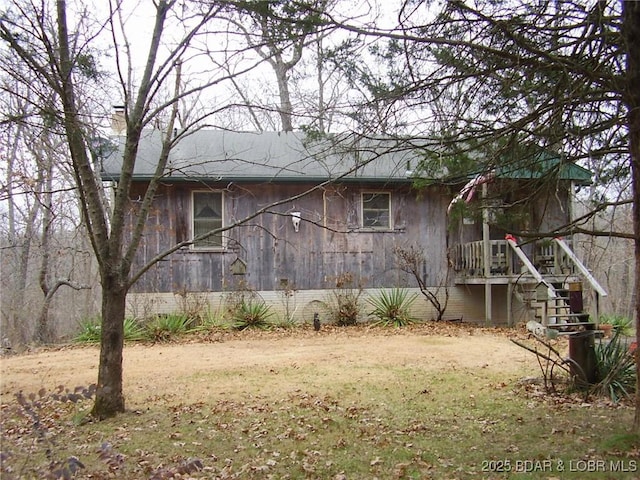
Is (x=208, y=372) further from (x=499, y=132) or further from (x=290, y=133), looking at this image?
(x=290, y=133)

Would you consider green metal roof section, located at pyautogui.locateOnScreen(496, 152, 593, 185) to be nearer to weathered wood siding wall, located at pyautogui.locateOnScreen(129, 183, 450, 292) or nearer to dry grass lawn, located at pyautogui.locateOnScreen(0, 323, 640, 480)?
dry grass lawn, located at pyautogui.locateOnScreen(0, 323, 640, 480)

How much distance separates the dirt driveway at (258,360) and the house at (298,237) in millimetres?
1897

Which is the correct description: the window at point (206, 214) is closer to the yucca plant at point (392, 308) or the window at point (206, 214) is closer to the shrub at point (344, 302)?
the shrub at point (344, 302)

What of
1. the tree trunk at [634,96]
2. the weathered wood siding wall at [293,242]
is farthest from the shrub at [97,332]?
the tree trunk at [634,96]

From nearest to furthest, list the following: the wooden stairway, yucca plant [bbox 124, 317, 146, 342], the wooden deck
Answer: the wooden stairway < yucca plant [bbox 124, 317, 146, 342] < the wooden deck

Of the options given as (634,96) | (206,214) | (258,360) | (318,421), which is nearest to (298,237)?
(206,214)

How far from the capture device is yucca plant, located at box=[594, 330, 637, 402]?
5738 millimetres

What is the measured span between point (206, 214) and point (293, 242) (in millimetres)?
2226

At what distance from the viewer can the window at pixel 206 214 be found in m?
13.3

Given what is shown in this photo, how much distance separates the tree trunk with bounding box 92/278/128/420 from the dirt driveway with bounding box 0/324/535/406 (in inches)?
29.1

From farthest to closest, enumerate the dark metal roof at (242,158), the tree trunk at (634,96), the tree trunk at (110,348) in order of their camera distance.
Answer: the dark metal roof at (242,158)
the tree trunk at (110,348)
the tree trunk at (634,96)

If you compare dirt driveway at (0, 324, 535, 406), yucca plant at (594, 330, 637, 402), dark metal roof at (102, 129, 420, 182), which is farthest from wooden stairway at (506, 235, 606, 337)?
dark metal roof at (102, 129, 420, 182)

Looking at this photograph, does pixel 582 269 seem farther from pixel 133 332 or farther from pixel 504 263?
pixel 133 332

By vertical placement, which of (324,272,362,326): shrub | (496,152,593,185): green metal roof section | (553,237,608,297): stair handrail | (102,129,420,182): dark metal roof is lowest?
(324,272,362,326): shrub
